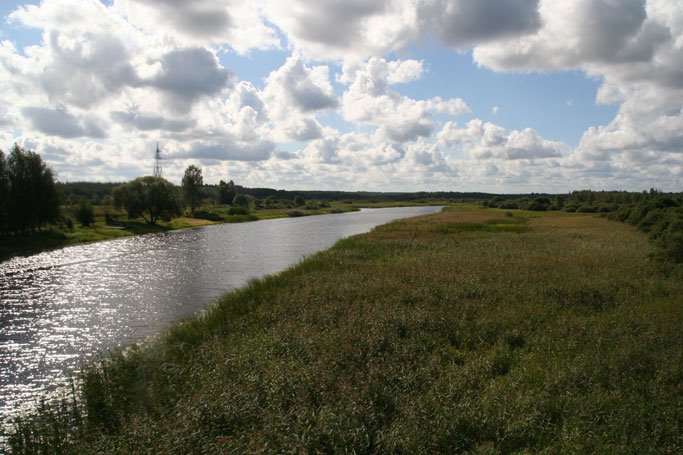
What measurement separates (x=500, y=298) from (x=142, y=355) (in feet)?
42.1

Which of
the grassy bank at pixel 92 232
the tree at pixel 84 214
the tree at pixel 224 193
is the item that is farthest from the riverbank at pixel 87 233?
the tree at pixel 224 193

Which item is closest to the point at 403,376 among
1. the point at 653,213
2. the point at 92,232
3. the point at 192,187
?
the point at 653,213

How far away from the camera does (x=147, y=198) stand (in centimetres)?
7619

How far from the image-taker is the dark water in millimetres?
14953

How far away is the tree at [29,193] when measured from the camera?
50906 mm

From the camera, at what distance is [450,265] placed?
2517 cm

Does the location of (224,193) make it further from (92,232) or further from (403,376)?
(403,376)

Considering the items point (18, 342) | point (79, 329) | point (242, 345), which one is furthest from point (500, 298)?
point (18, 342)

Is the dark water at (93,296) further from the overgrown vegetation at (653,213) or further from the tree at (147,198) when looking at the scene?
the tree at (147,198)

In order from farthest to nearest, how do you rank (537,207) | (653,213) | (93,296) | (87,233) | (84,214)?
(537,207) < (84,214) < (87,233) < (653,213) < (93,296)

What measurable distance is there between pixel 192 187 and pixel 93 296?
87.2 m

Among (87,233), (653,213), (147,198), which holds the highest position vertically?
(147,198)

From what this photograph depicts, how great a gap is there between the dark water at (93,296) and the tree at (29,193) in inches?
348

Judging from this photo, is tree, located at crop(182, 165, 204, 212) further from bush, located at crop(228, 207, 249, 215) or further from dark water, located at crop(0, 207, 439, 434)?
dark water, located at crop(0, 207, 439, 434)
